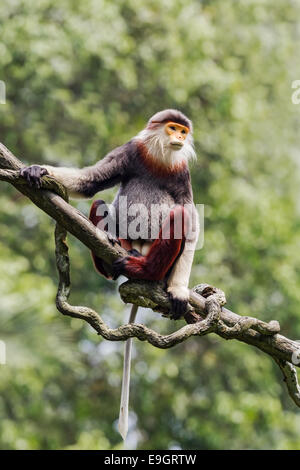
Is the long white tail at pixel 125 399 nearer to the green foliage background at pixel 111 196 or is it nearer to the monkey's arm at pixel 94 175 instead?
the monkey's arm at pixel 94 175

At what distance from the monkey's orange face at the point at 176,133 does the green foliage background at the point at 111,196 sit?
4173 mm

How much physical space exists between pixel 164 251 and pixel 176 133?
710 mm

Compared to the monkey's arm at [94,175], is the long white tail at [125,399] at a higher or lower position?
lower

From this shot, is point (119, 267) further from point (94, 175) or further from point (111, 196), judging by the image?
point (111, 196)

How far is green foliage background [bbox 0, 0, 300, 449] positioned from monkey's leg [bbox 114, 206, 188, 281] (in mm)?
4513

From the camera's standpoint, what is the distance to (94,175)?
3479 millimetres

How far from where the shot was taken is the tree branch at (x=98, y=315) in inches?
103

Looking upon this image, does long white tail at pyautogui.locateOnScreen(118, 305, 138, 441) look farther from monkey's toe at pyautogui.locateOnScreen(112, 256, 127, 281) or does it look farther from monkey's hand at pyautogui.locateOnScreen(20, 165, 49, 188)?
monkey's hand at pyautogui.locateOnScreen(20, 165, 49, 188)

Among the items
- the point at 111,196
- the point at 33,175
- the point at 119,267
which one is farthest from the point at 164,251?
the point at 111,196

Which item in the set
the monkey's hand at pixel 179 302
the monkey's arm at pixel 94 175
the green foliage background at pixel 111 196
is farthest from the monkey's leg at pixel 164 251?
the green foliage background at pixel 111 196

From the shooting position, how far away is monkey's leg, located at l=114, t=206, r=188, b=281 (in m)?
3.26

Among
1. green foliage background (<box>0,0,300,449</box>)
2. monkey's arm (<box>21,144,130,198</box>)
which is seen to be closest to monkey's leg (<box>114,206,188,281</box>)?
monkey's arm (<box>21,144,130,198</box>)

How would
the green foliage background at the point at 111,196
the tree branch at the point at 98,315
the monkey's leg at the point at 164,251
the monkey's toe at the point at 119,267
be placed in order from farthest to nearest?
the green foliage background at the point at 111,196, the monkey's leg at the point at 164,251, the monkey's toe at the point at 119,267, the tree branch at the point at 98,315

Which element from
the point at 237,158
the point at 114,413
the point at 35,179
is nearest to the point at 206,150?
the point at 237,158
